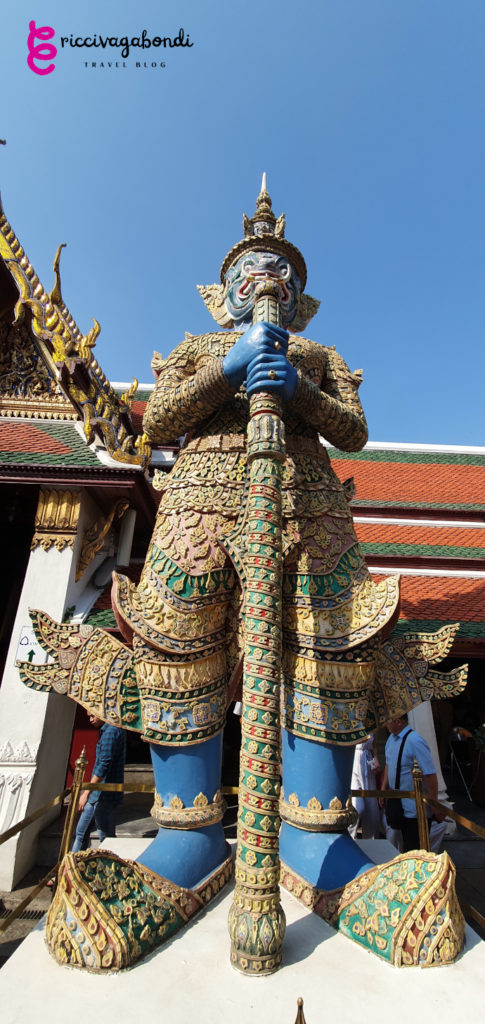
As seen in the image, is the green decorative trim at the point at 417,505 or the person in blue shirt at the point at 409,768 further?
the green decorative trim at the point at 417,505

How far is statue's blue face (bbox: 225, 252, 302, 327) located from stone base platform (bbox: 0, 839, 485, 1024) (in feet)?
9.14

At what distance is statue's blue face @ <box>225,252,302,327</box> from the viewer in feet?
9.32

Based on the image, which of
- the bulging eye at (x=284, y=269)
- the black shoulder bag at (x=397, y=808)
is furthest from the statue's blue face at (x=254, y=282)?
the black shoulder bag at (x=397, y=808)

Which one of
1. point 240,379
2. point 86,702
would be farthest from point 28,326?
point 86,702

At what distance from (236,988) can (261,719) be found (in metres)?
0.83

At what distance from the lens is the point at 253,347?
7.92 ft

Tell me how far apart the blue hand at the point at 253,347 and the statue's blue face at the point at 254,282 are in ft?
1.36

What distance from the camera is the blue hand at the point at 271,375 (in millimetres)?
2352

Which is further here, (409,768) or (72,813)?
(409,768)

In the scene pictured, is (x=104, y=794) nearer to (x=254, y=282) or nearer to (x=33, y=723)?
(x=33, y=723)

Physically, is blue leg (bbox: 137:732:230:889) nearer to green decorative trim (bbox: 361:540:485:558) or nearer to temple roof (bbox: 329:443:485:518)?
green decorative trim (bbox: 361:540:485:558)

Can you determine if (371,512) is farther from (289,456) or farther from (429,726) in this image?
(289,456)

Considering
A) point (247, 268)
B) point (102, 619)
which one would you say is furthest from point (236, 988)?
point (247, 268)

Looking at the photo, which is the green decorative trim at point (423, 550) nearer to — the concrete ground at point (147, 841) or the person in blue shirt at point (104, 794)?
the concrete ground at point (147, 841)
